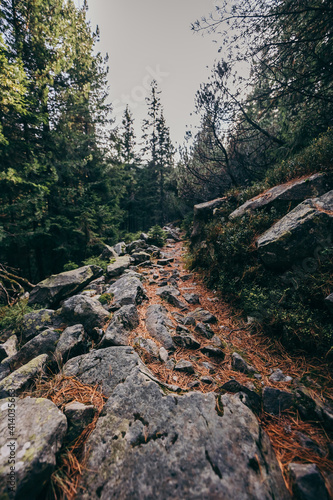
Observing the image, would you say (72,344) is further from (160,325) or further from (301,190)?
(301,190)

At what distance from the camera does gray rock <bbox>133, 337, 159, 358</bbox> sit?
2.88m

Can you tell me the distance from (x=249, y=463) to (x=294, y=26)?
374 inches

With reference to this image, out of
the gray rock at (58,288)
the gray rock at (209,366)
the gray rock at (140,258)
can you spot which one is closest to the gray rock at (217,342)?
the gray rock at (209,366)

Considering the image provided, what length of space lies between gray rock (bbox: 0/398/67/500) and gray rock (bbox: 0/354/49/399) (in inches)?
17.6

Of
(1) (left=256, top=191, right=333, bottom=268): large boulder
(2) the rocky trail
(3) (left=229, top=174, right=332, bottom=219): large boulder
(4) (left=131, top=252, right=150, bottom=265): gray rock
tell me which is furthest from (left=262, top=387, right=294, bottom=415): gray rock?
(4) (left=131, top=252, right=150, bottom=265): gray rock

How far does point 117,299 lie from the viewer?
426 centimetres

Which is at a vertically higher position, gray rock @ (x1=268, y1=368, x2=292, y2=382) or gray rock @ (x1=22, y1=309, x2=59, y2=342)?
gray rock @ (x1=22, y1=309, x2=59, y2=342)

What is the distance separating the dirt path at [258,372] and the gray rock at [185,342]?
63 millimetres

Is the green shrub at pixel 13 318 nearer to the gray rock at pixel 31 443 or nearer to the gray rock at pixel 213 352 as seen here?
the gray rock at pixel 31 443

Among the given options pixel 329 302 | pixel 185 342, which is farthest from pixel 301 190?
pixel 185 342

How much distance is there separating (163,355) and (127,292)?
190 cm

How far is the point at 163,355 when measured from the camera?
2.85m

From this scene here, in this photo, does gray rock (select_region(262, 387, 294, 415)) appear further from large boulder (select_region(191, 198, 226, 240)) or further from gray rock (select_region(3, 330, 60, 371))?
large boulder (select_region(191, 198, 226, 240))

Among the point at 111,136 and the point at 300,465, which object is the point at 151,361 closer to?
the point at 300,465
